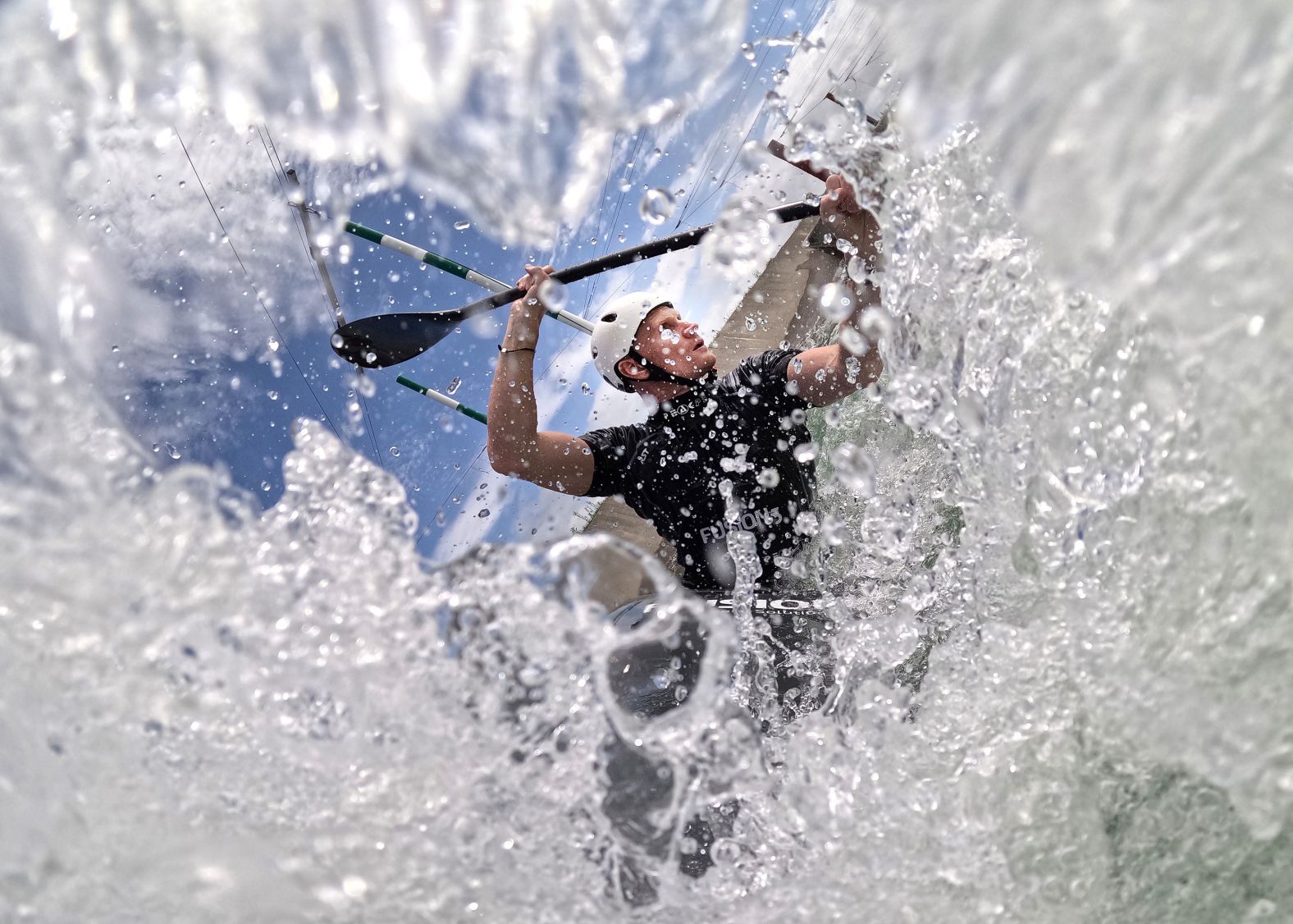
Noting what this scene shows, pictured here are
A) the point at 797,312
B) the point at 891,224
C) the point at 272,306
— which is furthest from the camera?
the point at 797,312

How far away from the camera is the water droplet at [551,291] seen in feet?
5.50

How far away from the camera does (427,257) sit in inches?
74.3

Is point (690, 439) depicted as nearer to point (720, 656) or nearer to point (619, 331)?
Answer: point (619, 331)

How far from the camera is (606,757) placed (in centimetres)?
83

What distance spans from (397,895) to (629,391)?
107 cm

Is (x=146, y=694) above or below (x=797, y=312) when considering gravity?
below

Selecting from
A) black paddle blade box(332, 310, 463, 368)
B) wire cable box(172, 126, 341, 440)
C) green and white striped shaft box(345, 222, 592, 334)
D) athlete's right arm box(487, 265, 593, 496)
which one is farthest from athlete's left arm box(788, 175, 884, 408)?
wire cable box(172, 126, 341, 440)

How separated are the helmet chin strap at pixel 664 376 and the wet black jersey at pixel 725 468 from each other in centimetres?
1

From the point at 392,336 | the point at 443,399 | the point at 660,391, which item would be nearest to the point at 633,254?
the point at 660,391

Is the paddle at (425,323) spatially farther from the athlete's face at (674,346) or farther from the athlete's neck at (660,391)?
the athlete's neck at (660,391)

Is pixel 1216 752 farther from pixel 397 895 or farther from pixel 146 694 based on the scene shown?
pixel 146 694

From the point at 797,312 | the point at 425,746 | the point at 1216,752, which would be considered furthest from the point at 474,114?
the point at 797,312

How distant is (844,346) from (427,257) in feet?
2.88

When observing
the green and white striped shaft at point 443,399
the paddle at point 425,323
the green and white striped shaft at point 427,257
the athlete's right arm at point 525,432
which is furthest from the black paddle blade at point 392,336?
the athlete's right arm at point 525,432
